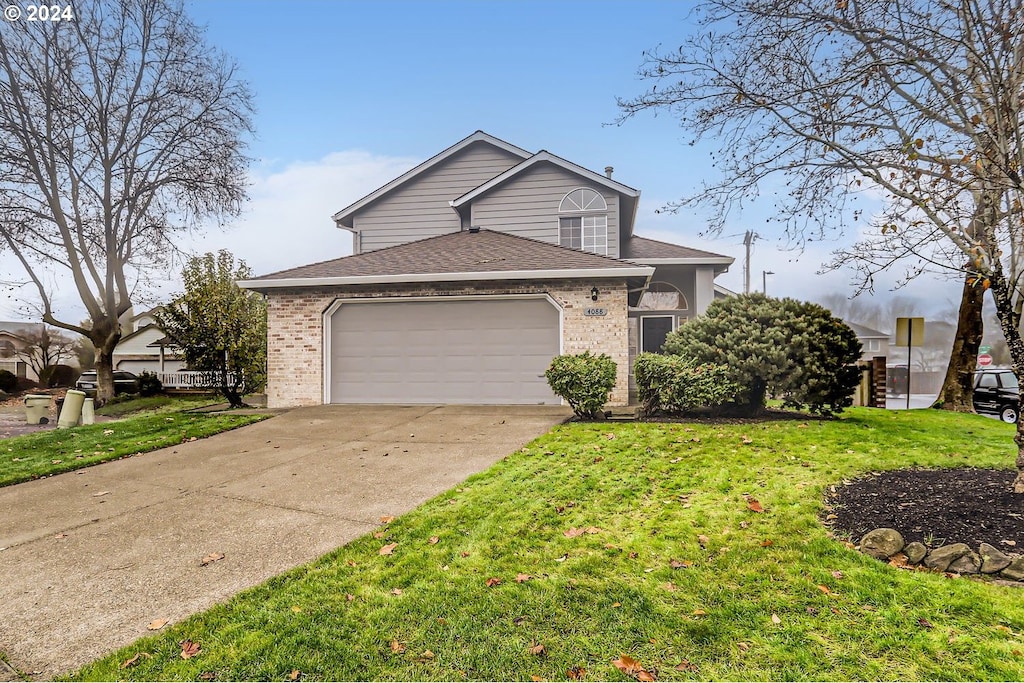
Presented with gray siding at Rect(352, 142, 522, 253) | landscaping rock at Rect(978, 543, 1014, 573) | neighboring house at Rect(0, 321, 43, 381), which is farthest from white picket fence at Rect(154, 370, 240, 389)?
landscaping rock at Rect(978, 543, 1014, 573)

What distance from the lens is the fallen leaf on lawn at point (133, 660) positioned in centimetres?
292

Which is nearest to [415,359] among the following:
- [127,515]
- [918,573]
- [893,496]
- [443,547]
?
[127,515]

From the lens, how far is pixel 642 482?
18.7ft

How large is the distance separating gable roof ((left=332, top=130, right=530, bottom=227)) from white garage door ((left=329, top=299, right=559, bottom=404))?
6211 millimetres

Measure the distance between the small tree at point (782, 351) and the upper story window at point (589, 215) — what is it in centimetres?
609

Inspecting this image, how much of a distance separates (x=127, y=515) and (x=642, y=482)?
506 centimetres

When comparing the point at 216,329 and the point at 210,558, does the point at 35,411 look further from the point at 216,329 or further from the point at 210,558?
the point at 210,558

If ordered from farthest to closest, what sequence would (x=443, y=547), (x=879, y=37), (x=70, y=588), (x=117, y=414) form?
1. (x=117, y=414)
2. (x=879, y=37)
3. (x=443, y=547)
4. (x=70, y=588)

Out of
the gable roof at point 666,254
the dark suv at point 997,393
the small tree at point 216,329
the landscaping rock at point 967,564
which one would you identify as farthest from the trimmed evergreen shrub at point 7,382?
the dark suv at point 997,393

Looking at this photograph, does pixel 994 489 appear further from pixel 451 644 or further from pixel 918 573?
pixel 451 644

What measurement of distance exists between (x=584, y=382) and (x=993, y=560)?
6.14 metres

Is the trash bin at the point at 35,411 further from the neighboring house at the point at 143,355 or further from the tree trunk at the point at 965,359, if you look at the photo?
the tree trunk at the point at 965,359

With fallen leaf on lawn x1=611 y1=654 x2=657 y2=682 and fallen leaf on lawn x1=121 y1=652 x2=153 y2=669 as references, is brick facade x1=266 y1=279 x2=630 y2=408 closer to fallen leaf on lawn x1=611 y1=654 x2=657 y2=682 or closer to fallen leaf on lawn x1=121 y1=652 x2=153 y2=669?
fallen leaf on lawn x1=611 y1=654 x2=657 y2=682

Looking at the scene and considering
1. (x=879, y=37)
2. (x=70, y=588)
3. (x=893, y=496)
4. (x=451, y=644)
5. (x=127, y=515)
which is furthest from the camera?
(x=879, y=37)
